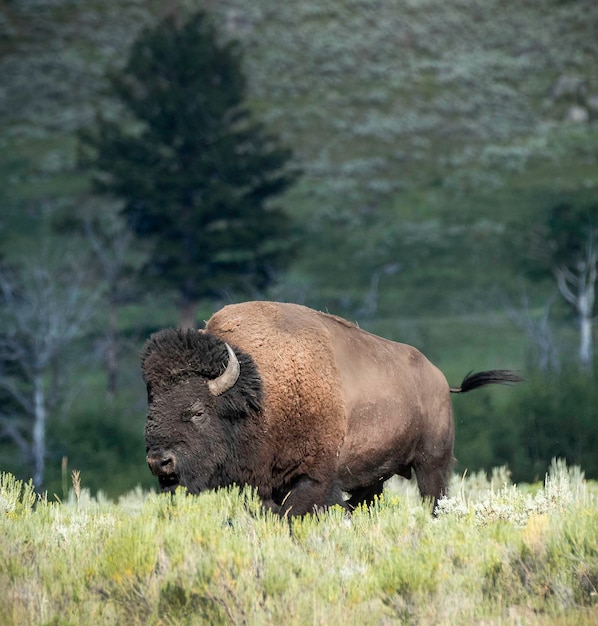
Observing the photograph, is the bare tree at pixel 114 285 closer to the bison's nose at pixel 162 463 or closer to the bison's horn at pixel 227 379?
the bison's horn at pixel 227 379

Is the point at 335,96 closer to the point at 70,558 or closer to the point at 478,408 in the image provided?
the point at 478,408

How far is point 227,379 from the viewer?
6805 millimetres

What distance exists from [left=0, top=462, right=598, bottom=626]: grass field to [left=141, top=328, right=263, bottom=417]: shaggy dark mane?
2.26ft

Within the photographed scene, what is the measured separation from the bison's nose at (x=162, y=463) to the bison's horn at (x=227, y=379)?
0.50 metres

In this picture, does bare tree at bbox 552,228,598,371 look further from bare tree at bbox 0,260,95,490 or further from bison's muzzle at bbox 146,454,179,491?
bison's muzzle at bbox 146,454,179,491

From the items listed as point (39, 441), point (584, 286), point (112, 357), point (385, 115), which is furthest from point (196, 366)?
point (385, 115)

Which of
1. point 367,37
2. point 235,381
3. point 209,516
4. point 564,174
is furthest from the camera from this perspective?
point 367,37

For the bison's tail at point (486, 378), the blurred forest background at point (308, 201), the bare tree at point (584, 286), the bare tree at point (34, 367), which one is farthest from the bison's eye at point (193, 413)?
the bare tree at point (584, 286)

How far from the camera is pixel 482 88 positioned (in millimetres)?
79250

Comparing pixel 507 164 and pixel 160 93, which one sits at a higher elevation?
pixel 160 93

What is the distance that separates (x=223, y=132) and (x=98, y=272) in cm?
1102

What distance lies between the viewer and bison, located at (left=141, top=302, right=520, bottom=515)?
22.1ft

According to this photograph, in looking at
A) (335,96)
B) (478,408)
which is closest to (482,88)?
(335,96)

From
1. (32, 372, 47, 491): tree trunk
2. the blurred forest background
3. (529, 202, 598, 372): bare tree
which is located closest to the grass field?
the blurred forest background
